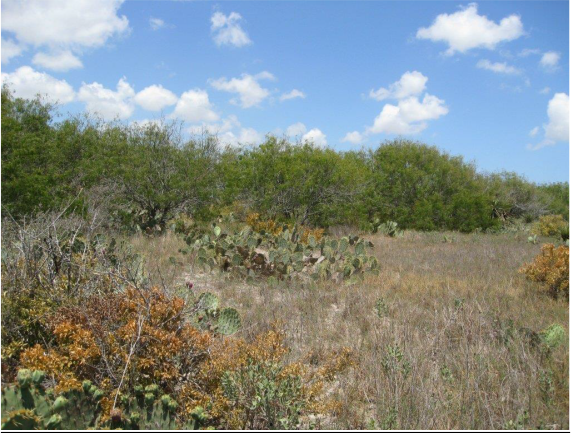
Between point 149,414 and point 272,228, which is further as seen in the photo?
point 272,228

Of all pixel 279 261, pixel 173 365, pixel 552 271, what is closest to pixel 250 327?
pixel 173 365

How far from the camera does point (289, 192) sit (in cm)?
1672

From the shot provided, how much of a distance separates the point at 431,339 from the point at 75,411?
3.23 metres

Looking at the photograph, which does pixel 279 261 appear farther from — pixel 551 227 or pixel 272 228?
pixel 551 227

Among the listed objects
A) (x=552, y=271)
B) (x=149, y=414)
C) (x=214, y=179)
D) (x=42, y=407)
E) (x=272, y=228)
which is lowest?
(x=149, y=414)

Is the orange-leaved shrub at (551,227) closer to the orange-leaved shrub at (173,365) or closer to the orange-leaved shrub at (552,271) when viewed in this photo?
the orange-leaved shrub at (552,271)

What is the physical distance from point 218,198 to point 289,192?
2366 millimetres

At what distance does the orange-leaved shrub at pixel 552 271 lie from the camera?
23.9 ft

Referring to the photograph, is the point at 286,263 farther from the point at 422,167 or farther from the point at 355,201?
the point at 422,167

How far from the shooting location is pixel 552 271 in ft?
24.4

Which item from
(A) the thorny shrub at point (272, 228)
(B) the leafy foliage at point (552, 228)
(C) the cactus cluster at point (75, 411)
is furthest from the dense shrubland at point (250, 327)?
(B) the leafy foliage at point (552, 228)

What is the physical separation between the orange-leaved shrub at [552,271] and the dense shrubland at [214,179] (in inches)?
338

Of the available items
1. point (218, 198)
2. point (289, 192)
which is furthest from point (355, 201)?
point (218, 198)

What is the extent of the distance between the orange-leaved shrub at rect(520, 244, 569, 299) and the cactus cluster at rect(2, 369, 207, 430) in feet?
19.3
